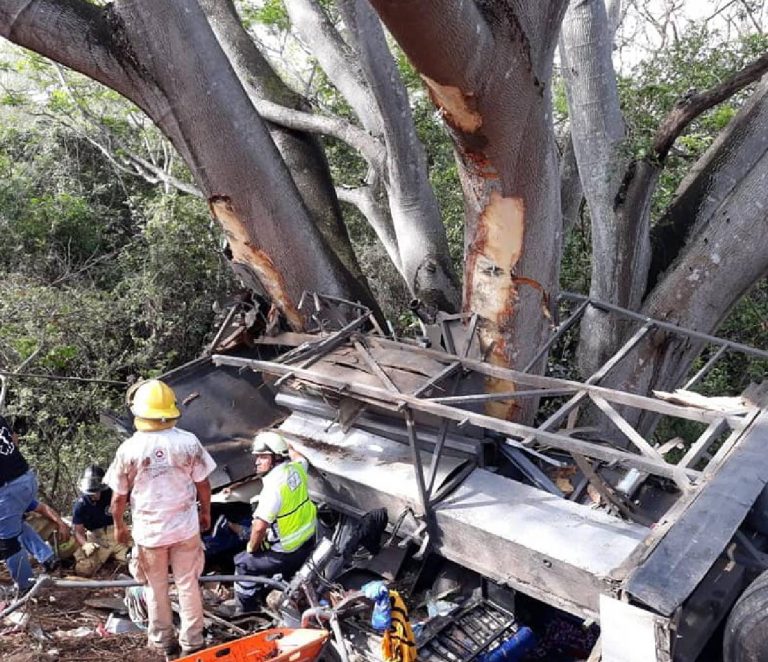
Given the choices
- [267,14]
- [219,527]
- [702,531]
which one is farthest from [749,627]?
[267,14]

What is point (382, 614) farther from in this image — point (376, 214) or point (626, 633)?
point (376, 214)

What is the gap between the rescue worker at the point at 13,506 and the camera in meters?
4.62

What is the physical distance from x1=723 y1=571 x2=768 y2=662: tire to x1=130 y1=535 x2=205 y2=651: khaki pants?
264 centimetres

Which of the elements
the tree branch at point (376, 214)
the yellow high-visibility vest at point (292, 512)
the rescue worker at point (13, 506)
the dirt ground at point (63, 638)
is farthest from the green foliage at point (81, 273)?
the tree branch at point (376, 214)

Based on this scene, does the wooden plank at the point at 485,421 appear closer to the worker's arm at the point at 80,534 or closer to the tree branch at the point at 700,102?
the worker's arm at the point at 80,534

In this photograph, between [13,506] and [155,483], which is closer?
[155,483]

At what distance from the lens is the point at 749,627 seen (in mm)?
2877

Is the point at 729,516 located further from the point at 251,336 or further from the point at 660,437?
the point at 660,437

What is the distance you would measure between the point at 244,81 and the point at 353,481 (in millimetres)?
4616

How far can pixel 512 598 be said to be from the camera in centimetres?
441

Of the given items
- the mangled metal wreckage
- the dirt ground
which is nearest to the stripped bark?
the mangled metal wreckage

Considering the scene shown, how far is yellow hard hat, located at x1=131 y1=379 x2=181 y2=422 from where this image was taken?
12.8ft

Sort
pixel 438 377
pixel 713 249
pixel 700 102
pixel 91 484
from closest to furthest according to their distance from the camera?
pixel 438 377 < pixel 700 102 < pixel 91 484 < pixel 713 249

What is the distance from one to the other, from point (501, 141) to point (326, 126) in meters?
3.10
